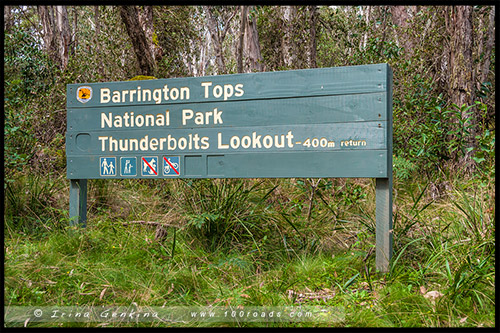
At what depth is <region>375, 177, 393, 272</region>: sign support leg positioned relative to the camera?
327 cm

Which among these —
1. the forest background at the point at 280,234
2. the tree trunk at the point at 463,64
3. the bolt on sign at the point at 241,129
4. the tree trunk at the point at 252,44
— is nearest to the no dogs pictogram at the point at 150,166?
the bolt on sign at the point at 241,129

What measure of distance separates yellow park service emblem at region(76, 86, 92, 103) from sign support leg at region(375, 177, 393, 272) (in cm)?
293

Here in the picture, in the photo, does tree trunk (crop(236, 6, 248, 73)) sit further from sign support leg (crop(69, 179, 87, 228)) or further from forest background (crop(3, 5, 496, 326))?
sign support leg (crop(69, 179, 87, 228))

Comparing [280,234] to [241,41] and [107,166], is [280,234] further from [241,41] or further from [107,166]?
[241,41]

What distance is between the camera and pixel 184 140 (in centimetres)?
386

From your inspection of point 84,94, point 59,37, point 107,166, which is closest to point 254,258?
point 107,166

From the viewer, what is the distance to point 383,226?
331cm

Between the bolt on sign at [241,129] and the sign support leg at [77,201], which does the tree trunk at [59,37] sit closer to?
the sign support leg at [77,201]

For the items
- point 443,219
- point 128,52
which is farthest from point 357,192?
point 128,52

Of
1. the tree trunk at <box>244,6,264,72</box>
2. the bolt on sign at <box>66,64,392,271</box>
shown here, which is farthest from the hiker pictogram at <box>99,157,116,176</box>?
the tree trunk at <box>244,6,264,72</box>

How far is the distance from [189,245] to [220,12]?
1378cm

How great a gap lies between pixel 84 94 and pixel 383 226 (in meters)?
3.15
